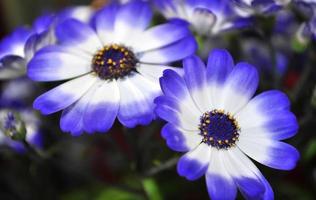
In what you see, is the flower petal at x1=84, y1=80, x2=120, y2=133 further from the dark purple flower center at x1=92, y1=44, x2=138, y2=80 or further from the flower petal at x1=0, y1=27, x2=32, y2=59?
the flower petal at x1=0, y1=27, x2=32, y2=59

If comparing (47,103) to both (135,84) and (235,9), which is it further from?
(235,9)

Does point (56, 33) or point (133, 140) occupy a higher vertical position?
point (56, 33)

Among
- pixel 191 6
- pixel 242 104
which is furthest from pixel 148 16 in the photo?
pixel 242 104

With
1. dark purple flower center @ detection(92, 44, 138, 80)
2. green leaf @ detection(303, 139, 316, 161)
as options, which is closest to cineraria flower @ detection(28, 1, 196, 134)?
dark purple flower center @ detection(92, 44, 138, 80)

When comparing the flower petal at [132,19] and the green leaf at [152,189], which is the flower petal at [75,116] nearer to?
the flower petal at [132,19]

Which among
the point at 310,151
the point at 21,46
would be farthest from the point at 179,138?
the point at 310,151

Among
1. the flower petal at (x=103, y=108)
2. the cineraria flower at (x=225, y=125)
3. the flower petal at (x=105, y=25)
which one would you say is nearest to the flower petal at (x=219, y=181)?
the cineraria flower at (x=225, y=125)
